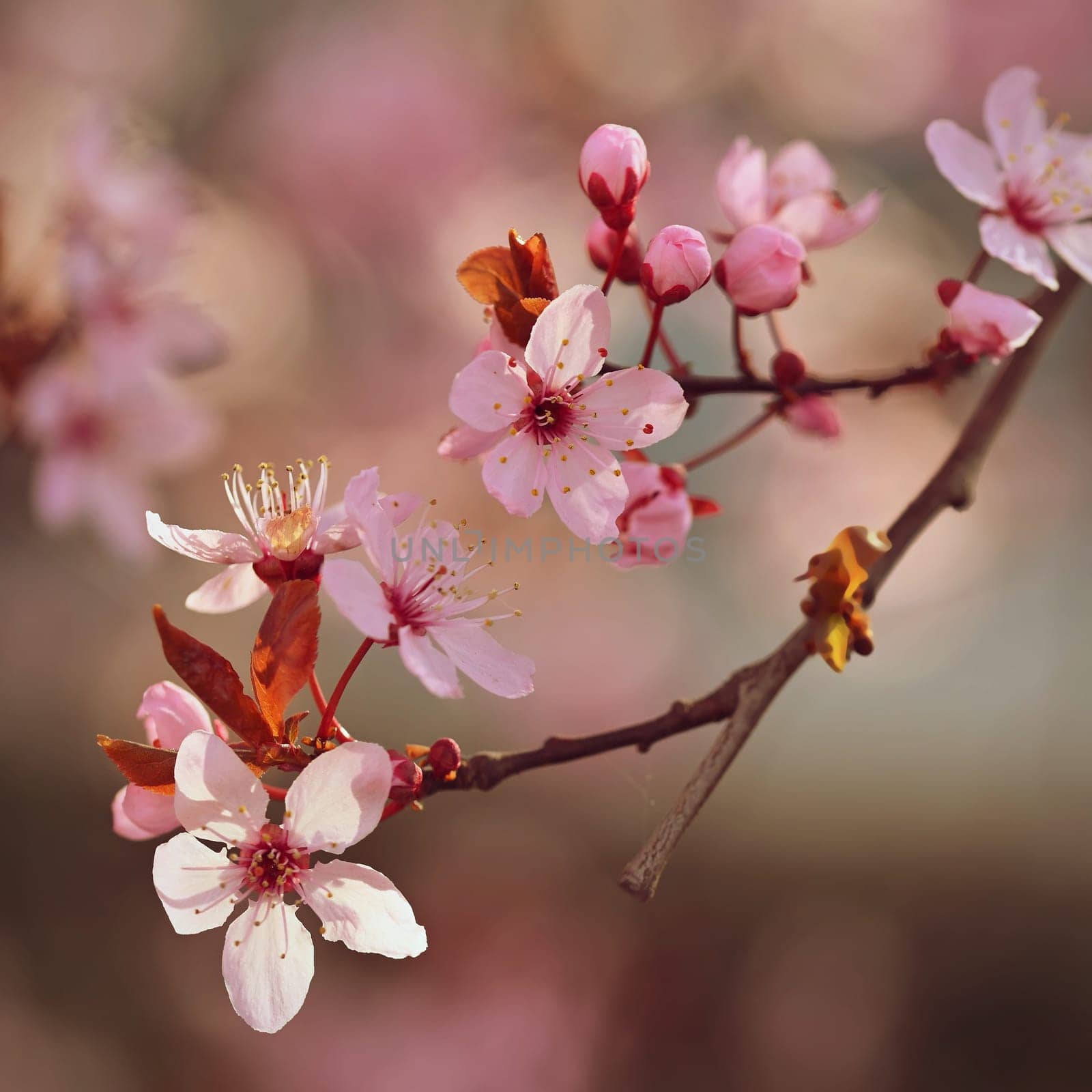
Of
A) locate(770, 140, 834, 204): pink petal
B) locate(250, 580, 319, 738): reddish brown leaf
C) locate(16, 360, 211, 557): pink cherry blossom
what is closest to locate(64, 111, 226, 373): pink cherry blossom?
locate(16, 360, 211, 557): pink cherry blossom

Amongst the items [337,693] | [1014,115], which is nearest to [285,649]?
[337,693]

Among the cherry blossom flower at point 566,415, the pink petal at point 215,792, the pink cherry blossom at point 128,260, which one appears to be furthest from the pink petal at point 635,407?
the pink cherry blossom at point 128,260

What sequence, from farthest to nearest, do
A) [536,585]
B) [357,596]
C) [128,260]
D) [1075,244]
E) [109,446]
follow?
1. [536,585]
2. [109,446]
3. [128,260]
4. [1075,244]
5. [357,596]

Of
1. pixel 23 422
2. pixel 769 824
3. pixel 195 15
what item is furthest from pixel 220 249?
pixel 769 824

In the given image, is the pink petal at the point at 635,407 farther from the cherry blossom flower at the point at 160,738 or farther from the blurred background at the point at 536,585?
the blurred background at the point at 536,585

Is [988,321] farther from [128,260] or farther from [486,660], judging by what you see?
[128,260]
